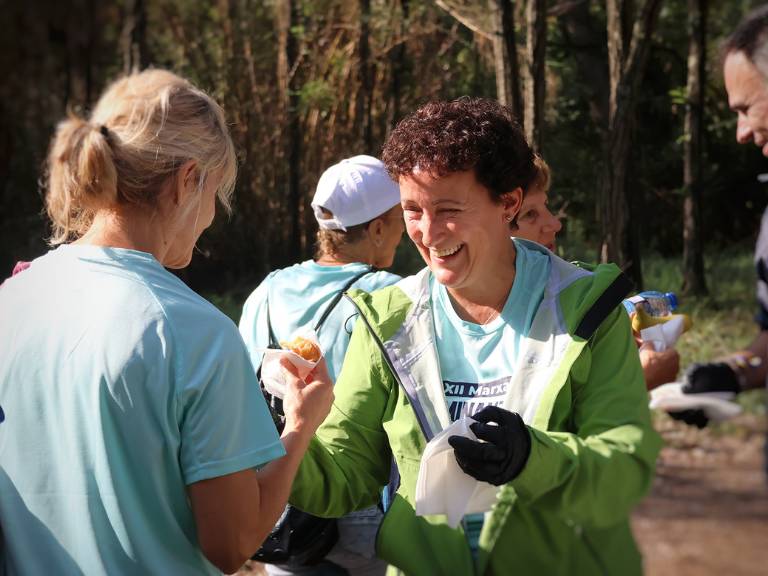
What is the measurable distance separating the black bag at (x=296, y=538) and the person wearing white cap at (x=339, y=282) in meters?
0.07

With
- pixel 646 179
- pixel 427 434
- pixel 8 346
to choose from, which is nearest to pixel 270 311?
pixel 427 434

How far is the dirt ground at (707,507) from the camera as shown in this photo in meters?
5.21

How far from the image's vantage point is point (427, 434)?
226 centimetres

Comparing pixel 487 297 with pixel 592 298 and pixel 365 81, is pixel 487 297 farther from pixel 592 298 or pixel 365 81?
pixel 365 81

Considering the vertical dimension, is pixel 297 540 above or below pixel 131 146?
below

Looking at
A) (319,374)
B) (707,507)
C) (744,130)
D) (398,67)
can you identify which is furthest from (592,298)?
(398,67)

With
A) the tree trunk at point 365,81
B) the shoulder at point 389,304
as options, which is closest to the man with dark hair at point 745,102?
the shoulder at point 389,304

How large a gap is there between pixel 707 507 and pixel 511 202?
391cm

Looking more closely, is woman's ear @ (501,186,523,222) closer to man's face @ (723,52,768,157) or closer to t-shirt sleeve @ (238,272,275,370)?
man's face @ (723,52,768,157)

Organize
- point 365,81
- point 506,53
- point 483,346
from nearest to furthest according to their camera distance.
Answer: point 483,346 → point 506,53 → point 365,81

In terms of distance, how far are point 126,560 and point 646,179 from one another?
10116 millimetres

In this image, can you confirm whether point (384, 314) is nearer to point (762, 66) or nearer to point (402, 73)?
point (762, 66)

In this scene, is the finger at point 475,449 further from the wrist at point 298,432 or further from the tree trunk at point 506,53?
the tree trunk at point 506,53

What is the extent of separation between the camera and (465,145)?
238 cm
